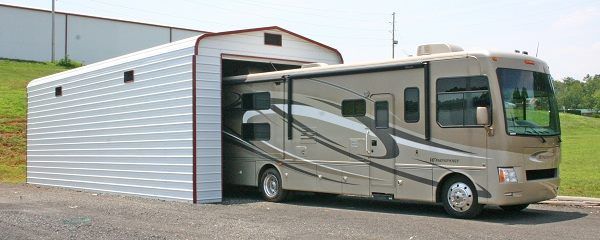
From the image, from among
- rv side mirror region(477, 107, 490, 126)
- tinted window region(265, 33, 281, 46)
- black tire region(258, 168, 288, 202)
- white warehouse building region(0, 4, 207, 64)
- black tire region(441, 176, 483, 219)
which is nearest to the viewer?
rv side mirror region(477, 107, 490, 126)

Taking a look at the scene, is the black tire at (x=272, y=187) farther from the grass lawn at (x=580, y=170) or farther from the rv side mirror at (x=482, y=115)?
the grass lawn at (x=580, y=170)

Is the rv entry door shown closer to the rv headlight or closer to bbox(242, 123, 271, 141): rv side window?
the rv headlight

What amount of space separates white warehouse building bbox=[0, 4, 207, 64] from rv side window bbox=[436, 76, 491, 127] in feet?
163

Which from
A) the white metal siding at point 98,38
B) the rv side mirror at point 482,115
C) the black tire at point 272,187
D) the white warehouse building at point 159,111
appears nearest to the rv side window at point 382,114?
the rv side mirror at point 482,115

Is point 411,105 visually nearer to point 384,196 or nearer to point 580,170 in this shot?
point 384,196

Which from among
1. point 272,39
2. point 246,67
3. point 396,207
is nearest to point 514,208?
point 396,207

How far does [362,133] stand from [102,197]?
7.43m

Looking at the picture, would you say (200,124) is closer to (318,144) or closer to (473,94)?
(318,144)

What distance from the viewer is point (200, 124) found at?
49.0 feet

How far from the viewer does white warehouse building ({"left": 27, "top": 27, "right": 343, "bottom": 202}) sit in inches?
590

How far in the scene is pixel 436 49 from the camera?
1220 cm

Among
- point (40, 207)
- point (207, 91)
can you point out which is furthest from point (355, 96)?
point (40, 207)

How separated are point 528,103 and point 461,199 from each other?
2.00 meters

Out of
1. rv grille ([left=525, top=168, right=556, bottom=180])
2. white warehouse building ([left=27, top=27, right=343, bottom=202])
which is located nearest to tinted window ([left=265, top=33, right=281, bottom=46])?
white warehouse building ([left=27, top=27, right=343, bottom=202])
